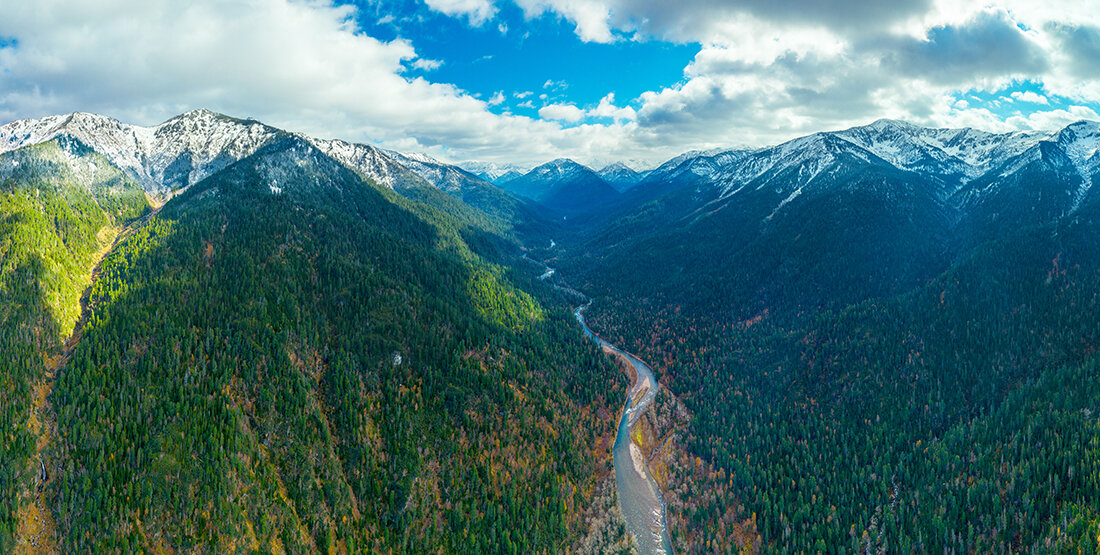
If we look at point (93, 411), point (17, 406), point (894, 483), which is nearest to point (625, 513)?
point (894, 483)

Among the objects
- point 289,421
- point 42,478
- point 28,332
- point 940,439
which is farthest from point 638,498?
point 28,332

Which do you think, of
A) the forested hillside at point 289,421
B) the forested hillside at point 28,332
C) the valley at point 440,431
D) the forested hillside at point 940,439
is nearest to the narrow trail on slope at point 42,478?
the forested hillside at point 28,332

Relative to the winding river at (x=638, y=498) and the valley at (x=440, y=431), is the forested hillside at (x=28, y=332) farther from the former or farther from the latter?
the winding river at (x=638, y=498)

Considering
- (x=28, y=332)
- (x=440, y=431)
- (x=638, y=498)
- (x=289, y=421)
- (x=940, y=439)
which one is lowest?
(x=638, y=498)

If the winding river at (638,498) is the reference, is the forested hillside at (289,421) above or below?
above

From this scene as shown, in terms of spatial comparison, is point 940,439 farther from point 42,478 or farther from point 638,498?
point 42,478

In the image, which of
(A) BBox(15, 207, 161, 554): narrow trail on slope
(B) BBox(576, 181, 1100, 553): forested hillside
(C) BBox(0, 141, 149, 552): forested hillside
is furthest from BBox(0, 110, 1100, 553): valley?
(B) BBox(576, 181, 1100, 553): forested hillside

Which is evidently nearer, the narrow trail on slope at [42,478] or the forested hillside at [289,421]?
the narrow trail on slope at [42,478]

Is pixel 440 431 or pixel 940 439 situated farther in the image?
pixel 940 439

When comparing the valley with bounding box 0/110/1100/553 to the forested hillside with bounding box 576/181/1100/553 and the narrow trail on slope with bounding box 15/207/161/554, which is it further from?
the forested hillside with bounding box 576/181/1100/553

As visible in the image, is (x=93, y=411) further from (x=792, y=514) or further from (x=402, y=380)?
(x=792, y=514)

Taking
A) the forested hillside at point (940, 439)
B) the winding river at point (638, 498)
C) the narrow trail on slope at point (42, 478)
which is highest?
the narrow trail on slope at point (42, 478)
